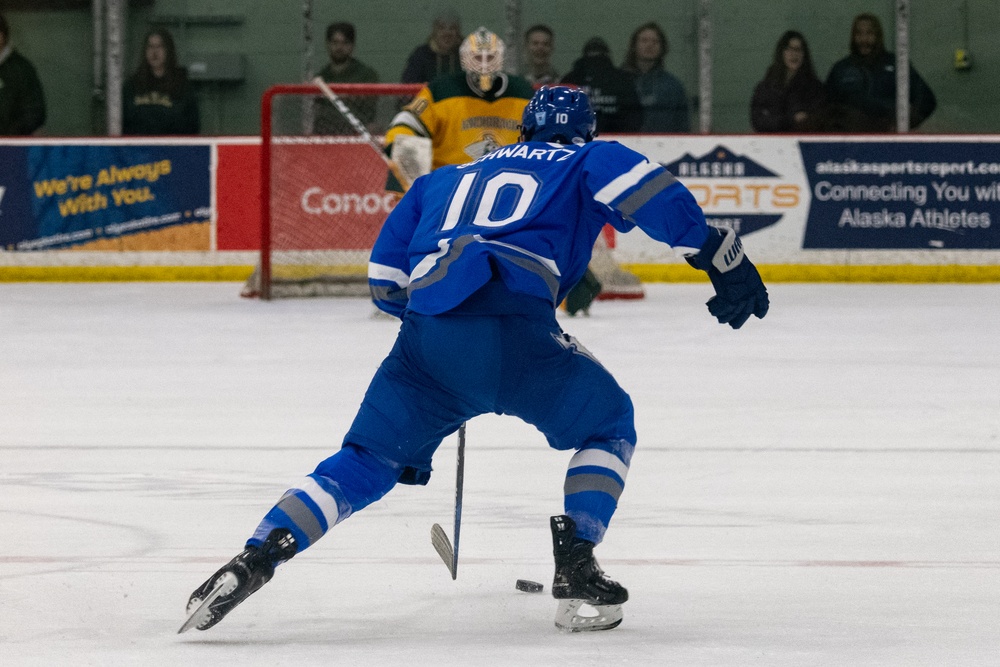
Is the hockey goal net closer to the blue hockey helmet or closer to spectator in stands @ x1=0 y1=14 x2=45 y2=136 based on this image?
spectator in stands @ x1=0 y1=14 x2=45 y2=136

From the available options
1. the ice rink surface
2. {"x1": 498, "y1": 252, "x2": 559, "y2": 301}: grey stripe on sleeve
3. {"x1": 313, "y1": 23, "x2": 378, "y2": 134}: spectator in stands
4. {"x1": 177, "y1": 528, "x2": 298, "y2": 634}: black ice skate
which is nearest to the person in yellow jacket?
the ice rink surface

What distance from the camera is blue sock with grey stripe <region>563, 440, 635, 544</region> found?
2.68m

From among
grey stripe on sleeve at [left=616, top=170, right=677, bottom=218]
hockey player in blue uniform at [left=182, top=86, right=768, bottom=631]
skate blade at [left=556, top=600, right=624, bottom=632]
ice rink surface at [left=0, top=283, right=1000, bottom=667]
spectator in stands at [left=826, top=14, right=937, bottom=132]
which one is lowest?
ice rink surface at [left=0, top=283, right=1000, bottom=667]

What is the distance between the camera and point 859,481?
4.12 meters

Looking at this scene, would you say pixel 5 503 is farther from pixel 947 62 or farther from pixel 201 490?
pixel 947 62

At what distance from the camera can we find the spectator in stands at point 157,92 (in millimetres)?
10773

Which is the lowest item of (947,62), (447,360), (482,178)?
(447,360)

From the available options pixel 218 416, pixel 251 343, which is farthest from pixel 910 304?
pixel 218 416

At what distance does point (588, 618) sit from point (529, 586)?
0.27 m

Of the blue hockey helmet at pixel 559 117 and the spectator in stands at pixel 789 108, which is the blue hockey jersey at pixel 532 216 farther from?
the spectator in stands at pixel 789 108

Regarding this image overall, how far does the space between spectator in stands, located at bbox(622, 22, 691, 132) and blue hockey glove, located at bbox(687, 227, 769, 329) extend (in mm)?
8118

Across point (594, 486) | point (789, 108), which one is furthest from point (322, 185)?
point (594, 486)

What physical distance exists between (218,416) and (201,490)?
1.27 m

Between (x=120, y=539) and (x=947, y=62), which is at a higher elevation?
(x=947, y=62)
